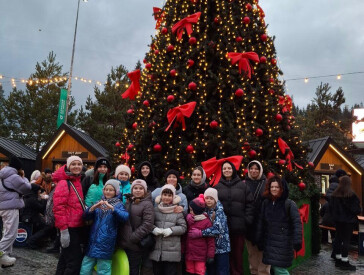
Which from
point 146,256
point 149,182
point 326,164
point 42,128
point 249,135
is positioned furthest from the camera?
point 42,128

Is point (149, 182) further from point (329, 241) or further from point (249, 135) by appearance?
point (329, 241)

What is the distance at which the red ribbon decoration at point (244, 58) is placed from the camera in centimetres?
749

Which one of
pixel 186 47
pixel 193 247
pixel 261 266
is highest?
pixel 186 47

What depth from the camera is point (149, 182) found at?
5863mm

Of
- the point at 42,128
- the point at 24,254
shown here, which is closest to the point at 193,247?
the point at 24,254

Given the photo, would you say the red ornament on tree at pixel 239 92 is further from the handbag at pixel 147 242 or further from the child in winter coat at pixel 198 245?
the handbag at pixel 147 242

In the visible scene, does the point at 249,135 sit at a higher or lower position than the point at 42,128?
lower

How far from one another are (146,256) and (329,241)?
7715 mm

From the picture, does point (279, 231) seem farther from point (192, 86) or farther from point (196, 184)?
point (192, 86)

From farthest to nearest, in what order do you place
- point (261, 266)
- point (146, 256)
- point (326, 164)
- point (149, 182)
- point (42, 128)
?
point (42, 128)
point (326, 164)
point (149, 182)
point (261, 266)
point (146, 256)

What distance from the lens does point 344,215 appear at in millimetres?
6957

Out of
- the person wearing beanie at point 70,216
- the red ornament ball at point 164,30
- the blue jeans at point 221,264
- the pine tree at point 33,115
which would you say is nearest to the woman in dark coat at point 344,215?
the blue jeans at point 221,264

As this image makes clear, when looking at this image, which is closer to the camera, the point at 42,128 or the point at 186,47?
the point at 186,47

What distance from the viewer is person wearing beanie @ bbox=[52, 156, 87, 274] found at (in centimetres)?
434
